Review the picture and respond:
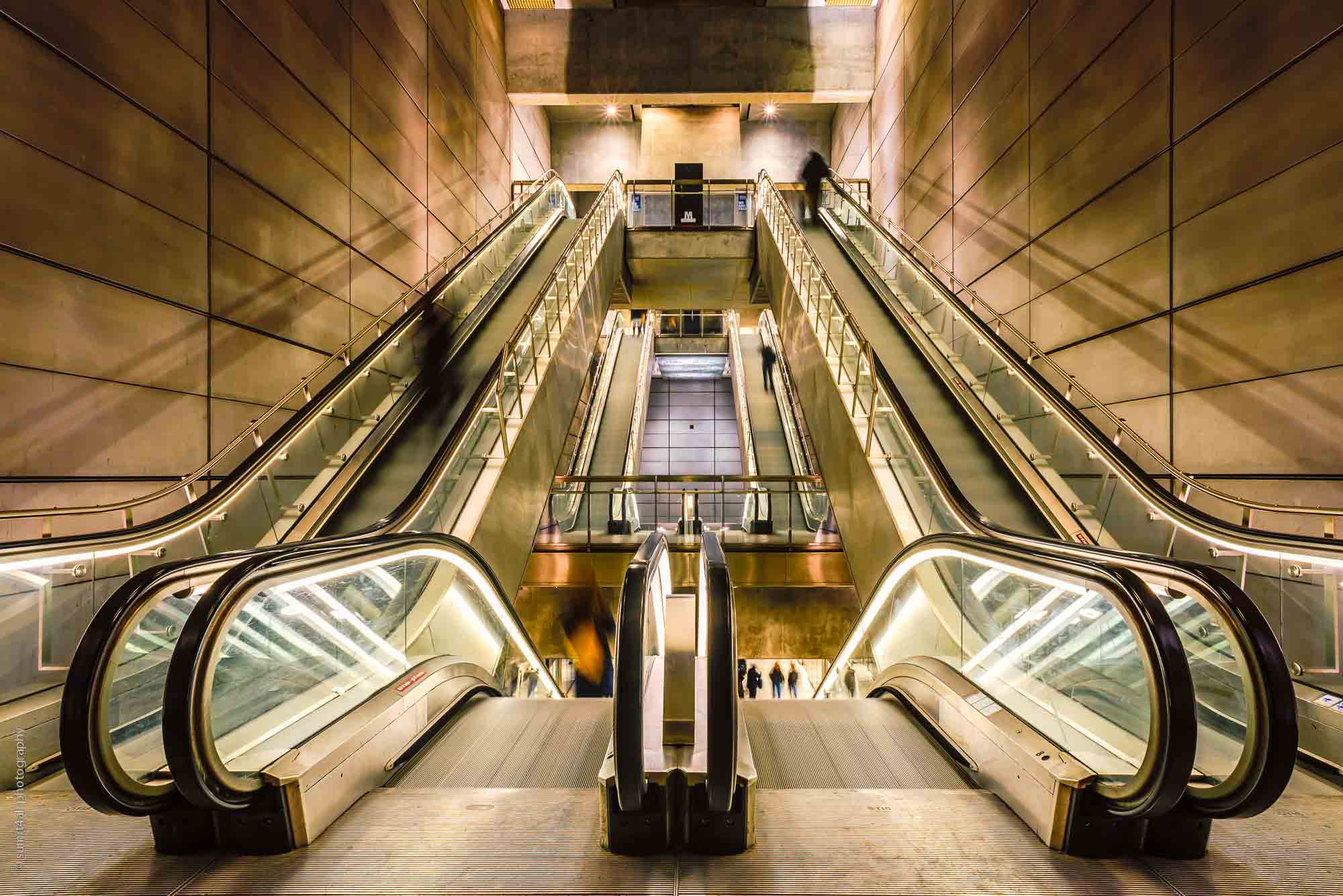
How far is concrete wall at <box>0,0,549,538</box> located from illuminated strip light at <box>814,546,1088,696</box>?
5412 millimetres

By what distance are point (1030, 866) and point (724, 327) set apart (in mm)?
17650

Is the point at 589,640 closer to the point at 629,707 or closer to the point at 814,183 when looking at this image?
the point at 629,707

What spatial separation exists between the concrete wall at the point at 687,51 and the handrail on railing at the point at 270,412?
2.77 m

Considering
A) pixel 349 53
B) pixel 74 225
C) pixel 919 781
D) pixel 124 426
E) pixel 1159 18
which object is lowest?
pixel 919 781

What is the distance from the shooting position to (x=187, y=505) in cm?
398

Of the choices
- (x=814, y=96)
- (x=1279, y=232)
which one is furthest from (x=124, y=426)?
(x=814, y=96)

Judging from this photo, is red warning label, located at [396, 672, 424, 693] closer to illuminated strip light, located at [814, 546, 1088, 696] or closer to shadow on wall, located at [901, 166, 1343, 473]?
illuminated strip light, located at [814, 546, 1088, 696]

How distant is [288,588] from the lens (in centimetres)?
228

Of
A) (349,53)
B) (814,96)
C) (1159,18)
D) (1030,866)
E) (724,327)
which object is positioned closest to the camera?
(1030,866)

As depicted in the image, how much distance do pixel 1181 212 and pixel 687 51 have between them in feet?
39.5

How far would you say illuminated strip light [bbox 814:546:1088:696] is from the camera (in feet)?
7.57

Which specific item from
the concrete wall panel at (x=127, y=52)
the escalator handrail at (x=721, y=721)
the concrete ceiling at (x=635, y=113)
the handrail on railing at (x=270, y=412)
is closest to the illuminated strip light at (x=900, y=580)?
the escalator handrail at (x=721, y=721)

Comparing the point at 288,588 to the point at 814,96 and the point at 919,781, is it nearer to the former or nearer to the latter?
the point at 919,781

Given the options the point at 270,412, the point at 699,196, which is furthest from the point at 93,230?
the point at 699,196
